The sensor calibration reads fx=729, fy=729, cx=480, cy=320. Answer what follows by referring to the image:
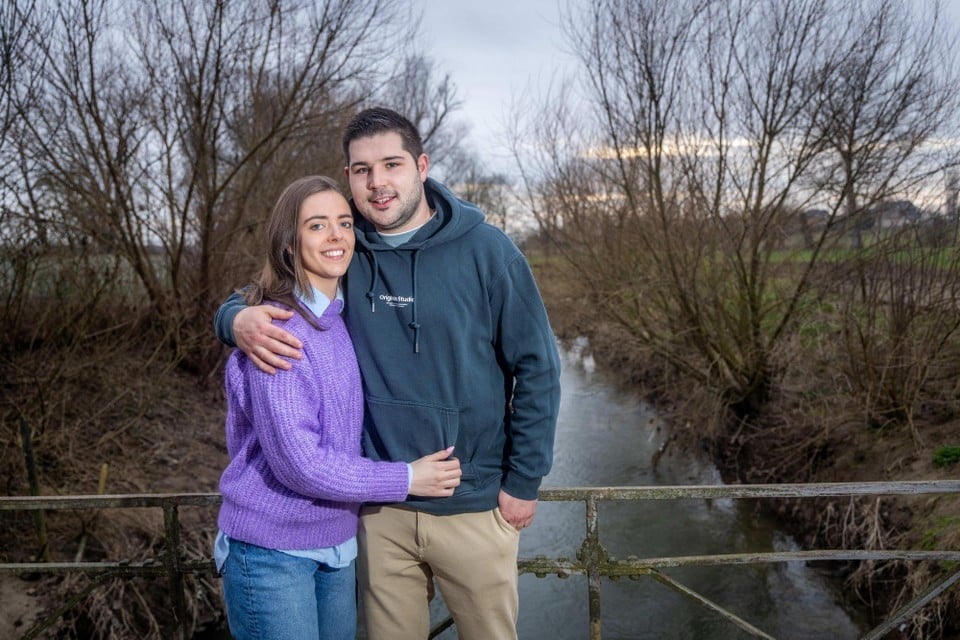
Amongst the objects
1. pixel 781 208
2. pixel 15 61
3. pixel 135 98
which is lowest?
pixel 781 208

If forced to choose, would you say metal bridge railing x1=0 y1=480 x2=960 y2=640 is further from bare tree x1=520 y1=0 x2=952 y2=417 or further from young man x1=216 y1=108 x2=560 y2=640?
bare tree x1=520 y1=0 x2=952 y2=417

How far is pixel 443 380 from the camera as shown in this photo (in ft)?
6.96

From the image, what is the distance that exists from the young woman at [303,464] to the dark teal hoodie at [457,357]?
0.31 ft

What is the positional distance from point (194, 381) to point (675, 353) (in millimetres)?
6579

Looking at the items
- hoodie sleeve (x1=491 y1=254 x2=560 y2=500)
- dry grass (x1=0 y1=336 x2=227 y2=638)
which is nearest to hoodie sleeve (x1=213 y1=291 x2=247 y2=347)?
hoodie sleeve (x1=491 y1=254 x2=560 y2=500)

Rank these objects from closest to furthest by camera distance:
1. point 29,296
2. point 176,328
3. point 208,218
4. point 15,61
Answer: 1. point 15,61
2. point 29,296
3. point 176,328
4. point 208,218

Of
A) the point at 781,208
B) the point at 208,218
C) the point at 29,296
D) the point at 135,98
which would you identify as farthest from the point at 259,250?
the point at 781,208

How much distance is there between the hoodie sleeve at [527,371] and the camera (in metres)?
2.14

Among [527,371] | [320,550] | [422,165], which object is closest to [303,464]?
[320,550]

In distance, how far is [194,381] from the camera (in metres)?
10.1

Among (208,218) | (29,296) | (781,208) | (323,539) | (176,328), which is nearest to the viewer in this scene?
(323,539)

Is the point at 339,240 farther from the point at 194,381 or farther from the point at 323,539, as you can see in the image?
the point at 194,381

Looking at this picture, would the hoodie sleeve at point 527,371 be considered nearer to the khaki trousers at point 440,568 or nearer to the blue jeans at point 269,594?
the khaki trousers at point 440,568

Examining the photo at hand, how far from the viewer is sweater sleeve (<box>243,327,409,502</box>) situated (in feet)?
5.93
